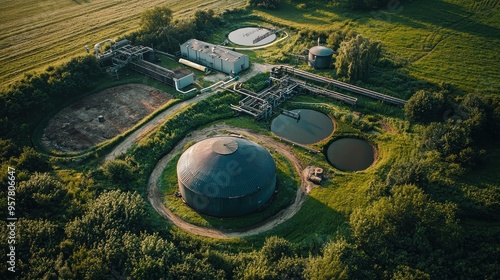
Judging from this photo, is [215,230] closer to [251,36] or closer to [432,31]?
[251,36]

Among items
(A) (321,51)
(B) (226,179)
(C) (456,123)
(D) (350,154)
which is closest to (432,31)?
(A) (321,51)

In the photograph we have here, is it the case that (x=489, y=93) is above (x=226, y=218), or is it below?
above

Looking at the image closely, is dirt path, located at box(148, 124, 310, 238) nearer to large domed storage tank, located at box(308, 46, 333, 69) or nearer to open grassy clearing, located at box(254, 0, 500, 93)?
large domed storage tank, located at box(308, 46, 333, 69)

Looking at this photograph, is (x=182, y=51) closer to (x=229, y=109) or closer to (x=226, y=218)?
(x=229, y=109)

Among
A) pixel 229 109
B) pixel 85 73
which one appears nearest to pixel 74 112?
pixel 85 73

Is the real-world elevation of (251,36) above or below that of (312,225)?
above
